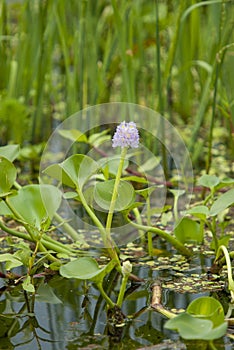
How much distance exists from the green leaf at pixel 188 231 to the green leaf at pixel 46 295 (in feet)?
0.93

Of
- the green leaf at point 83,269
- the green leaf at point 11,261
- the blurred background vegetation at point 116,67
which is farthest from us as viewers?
the blurred background vegetation at point 116,67

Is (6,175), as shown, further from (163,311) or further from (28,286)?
(163,311)

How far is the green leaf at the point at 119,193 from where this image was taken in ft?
3.50

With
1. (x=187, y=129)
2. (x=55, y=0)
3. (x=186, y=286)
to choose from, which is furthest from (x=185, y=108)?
(x=186, y=286)

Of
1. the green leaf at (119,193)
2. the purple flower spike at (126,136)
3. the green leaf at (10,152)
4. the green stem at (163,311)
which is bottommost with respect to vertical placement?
the green stem at (163,311)

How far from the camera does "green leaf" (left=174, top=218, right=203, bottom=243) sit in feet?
4.29

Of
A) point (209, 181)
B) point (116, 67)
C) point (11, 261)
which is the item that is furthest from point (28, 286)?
point (116, 67)

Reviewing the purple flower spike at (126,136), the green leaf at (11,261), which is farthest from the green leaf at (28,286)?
the purple flower spike at (126,136)

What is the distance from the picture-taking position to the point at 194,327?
83 centimetres

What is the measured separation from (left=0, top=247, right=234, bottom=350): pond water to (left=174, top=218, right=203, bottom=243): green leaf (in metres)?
0.04

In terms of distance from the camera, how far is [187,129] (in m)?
2.28

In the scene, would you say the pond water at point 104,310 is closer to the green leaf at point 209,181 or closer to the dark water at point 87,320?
the dark water at point 87,320

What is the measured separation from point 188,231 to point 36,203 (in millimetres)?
336

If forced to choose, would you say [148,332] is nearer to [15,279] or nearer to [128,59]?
[15,279]
